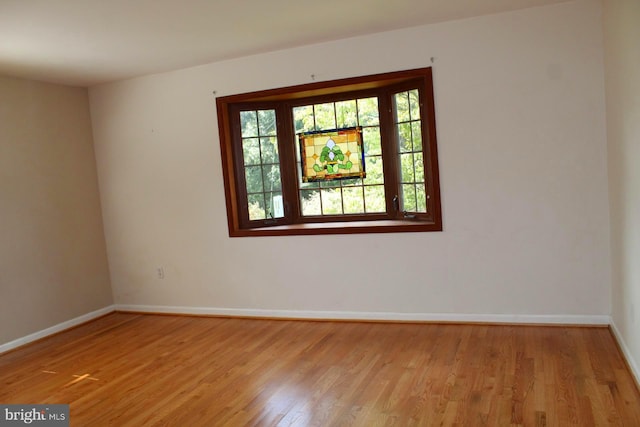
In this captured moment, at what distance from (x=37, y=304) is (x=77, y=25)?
2735 mm

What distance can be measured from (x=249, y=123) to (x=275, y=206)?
848 millimetres

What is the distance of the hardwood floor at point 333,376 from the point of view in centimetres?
286

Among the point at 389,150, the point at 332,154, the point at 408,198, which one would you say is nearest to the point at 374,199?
the point at 408,198

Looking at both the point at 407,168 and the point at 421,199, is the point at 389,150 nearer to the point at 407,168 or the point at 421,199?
the point at 407,168

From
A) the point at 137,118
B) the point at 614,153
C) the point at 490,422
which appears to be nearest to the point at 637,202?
the point at 614,153

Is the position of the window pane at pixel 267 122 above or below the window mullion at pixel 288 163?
above

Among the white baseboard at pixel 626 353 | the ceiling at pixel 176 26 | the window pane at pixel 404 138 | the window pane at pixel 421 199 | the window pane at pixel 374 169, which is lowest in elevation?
the white baseboard at pixel 626 353

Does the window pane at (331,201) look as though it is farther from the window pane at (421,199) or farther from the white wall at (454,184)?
the window pane at (421,199)

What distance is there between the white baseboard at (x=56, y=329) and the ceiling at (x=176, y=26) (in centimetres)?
237

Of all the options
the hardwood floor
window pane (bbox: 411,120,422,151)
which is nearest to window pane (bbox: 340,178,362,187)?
window pane (bbox: 411,120,422,151)

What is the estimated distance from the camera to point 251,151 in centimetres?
521

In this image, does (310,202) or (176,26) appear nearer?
(176,26)

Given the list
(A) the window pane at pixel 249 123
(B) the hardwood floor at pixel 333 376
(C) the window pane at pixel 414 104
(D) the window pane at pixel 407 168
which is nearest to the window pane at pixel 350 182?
(D) the window pane at pixel 407 168

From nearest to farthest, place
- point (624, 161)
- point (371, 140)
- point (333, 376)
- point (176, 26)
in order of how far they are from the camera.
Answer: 1. point (624, 161)
2. point (333, 376)
3. point (176, 26)
4. point (371, 140)
